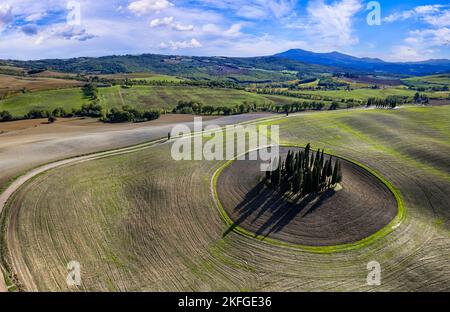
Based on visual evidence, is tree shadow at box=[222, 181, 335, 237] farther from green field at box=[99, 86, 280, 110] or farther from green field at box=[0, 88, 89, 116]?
green field at box=[0, 88, 89, 116]

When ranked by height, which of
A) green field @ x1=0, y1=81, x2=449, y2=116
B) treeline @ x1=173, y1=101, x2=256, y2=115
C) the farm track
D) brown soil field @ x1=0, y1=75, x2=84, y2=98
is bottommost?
the farm track

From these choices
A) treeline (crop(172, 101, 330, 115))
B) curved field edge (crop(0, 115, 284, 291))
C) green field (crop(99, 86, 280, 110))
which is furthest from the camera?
green field (crop(99, 86, 280, 110))

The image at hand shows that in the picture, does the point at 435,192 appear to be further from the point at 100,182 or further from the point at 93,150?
the point at 93,150

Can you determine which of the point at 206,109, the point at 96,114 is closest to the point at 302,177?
the point at 206,109

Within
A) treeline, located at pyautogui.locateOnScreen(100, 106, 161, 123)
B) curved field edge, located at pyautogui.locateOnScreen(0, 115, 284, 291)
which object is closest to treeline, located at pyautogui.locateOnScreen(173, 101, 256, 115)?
treeline, located at pyautogui.locateOnScreen(100, 106, 161, 123)

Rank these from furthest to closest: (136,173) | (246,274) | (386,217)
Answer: (136,173)
(386,217)
(246,274)

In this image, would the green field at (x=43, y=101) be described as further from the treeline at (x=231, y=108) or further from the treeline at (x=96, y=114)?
the treeline at (x=231, y=108)

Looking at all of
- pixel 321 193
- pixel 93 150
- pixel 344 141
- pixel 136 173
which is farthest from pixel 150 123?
pixel 321 193
